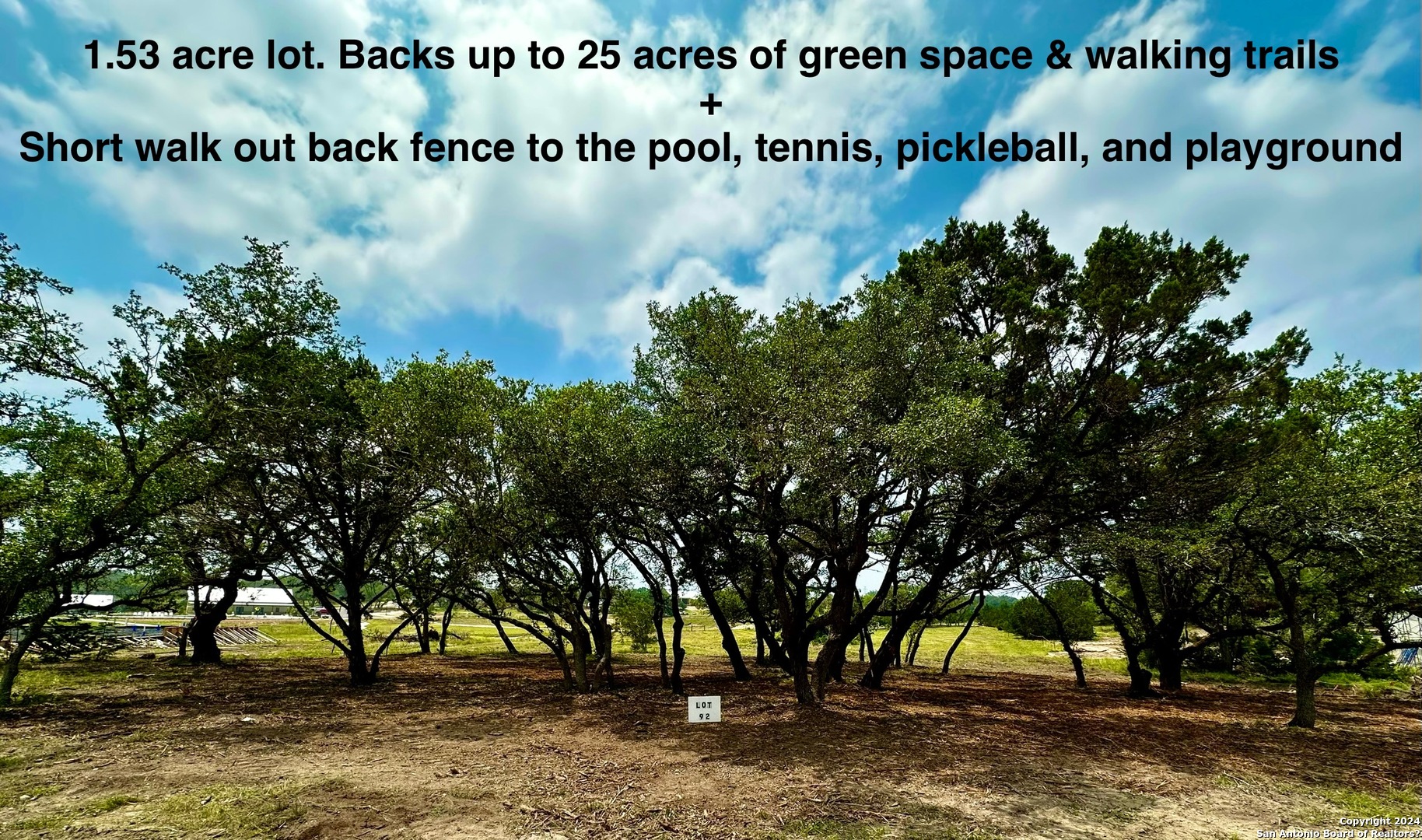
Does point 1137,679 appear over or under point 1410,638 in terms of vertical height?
Result: over

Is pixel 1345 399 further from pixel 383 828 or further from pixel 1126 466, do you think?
pixel 383 828

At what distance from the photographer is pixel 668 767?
9.38 metres

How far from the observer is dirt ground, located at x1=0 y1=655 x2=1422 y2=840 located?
7.05 metres

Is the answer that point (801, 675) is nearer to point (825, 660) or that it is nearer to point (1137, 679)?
point (825, 660)

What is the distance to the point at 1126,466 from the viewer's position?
13.3 meters

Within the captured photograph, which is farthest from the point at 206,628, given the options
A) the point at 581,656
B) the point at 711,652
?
the point at 711,652

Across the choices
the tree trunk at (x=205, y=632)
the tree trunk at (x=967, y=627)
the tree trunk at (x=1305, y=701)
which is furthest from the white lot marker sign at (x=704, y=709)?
the tree trunk at (x=205, y=632)

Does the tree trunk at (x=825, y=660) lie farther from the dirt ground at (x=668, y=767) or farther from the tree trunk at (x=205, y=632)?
the tree trunk at (x=205, y=632)

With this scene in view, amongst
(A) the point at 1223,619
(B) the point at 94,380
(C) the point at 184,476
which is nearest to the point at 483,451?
(C) the point at 184,476

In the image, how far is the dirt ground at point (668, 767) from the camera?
7.05 m

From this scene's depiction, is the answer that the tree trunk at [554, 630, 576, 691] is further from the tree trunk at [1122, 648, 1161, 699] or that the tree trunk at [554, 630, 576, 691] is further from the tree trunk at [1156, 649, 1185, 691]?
the tree trunk at [1156, 649, 1185, 691]

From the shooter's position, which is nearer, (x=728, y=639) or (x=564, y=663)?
(x=564, y=663)

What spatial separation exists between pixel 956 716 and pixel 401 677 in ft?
58.3

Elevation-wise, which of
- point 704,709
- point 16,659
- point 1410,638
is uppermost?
point 16,659
